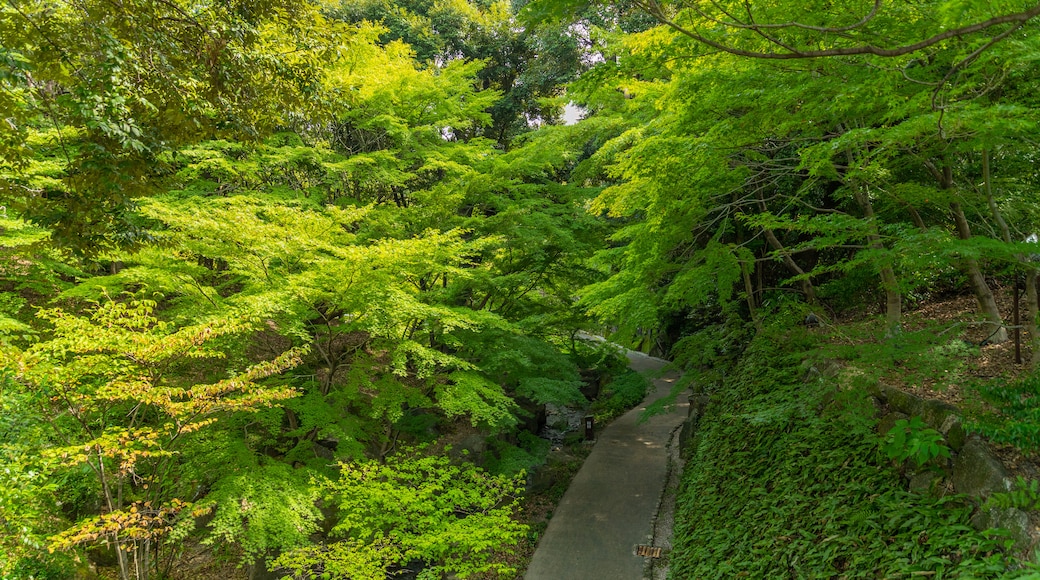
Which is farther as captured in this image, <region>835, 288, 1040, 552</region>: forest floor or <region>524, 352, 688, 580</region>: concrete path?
<region>524, 352, 688, 580</region>: concrete path

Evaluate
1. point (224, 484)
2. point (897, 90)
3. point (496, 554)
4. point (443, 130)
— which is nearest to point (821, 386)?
point (897, 90)

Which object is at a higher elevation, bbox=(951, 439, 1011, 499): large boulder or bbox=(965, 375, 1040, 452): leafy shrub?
bbox=(965, 375, 1040, 452): leafy shrub

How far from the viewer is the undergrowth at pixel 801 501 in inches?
126

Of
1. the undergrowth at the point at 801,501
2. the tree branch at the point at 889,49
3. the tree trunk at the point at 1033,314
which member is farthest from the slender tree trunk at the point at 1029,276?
the tree branch at the point at 889,49

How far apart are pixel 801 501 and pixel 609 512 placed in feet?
14.7

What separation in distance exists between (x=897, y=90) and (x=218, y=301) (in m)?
7.91

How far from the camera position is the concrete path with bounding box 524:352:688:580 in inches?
285

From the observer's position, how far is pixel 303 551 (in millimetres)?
5746

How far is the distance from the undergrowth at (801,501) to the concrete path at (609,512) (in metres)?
0.83

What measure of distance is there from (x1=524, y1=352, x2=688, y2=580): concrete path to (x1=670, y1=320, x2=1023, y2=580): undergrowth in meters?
0.83

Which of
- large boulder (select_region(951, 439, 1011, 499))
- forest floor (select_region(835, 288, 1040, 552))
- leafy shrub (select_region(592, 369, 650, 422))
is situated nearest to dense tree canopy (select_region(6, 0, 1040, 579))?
forest floor (select_region(835, 288, 1040, 552))

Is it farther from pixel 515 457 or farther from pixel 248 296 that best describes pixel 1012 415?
pixel 515 457

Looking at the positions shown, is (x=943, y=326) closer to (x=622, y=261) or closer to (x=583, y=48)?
(x=622, y=261)

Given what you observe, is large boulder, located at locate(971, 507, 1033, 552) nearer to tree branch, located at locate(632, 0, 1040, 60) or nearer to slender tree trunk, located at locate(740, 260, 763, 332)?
tree branch, located at locate(632, 0, 1040, 60)
